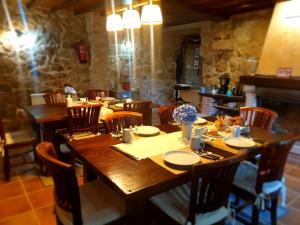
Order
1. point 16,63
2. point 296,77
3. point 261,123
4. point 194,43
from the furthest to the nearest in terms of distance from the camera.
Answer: point 194,43 → point 16,63 → point 296,77 → point 261,123

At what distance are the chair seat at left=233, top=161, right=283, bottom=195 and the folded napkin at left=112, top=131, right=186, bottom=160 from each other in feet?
1.64

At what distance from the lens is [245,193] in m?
1.68

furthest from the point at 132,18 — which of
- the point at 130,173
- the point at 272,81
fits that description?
the point at 272,81

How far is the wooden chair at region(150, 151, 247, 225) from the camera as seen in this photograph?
1206 millimetres

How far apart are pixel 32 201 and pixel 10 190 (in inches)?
14.8

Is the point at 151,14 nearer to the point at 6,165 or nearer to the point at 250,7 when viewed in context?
the point at 6,165

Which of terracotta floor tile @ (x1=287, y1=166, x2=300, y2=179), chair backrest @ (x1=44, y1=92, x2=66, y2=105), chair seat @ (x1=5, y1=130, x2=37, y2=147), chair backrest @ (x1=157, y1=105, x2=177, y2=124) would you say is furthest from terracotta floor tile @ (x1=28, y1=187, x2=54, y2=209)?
terracotta floor tile @ (x1=287, y1=166, x2=300, y2=179)

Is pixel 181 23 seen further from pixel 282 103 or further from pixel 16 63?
pixel 16 63

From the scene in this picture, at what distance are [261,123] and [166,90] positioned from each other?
4076 mm

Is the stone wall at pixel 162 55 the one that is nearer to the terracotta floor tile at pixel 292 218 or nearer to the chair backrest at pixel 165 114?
the chair backrest at pixel 165 114

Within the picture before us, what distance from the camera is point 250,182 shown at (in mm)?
1747

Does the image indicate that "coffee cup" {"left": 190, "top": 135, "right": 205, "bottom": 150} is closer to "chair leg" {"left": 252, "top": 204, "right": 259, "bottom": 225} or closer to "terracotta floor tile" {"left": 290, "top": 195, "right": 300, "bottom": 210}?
"chair leg" {"left": 252, "top": 204, "right": 259, "bottom": 225}

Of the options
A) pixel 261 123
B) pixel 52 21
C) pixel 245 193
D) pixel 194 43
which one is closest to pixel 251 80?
pixel 261 123

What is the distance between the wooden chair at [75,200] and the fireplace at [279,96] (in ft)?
10.0
